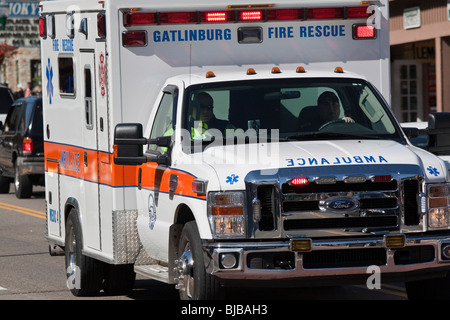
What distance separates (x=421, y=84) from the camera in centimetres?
3008

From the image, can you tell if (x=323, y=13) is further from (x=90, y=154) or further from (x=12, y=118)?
(x=12, y=118)

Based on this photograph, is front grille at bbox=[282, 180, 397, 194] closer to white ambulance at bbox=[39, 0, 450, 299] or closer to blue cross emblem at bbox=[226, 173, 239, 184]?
white ambulance at bbox=[39, 0, 450, 299]

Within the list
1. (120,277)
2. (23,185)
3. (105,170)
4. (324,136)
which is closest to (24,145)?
(23,185)

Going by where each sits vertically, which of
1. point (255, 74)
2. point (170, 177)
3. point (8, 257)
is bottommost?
point (8, 257)

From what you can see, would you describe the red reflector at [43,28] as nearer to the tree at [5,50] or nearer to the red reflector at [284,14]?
the red reflector at [284,14]

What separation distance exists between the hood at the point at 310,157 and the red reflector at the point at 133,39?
1.54 metres

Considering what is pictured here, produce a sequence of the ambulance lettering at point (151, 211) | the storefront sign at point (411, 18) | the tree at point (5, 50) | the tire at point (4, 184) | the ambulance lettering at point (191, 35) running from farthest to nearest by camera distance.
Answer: the tree at point (5, 50) < the storefront sign at point (411, 18) < the tire at point (4, 184) < the ambulance lettering at point (191, 35) < the ambulance lettering at point (151, 211)

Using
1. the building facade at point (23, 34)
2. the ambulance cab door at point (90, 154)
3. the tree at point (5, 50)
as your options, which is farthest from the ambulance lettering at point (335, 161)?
the tree at point (5, 50)

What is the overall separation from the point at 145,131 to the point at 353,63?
2001 mm

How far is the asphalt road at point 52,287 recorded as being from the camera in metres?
10.5

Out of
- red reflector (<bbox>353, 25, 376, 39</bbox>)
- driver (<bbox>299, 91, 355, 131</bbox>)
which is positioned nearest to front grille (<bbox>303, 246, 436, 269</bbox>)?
driver (<bbox>299, 91, 355, 131</bbox>)

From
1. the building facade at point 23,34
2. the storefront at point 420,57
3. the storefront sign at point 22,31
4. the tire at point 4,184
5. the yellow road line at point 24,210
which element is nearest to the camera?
the yellow road line at point 24,210

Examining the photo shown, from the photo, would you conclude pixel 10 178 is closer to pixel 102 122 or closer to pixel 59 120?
pixel 59 120
